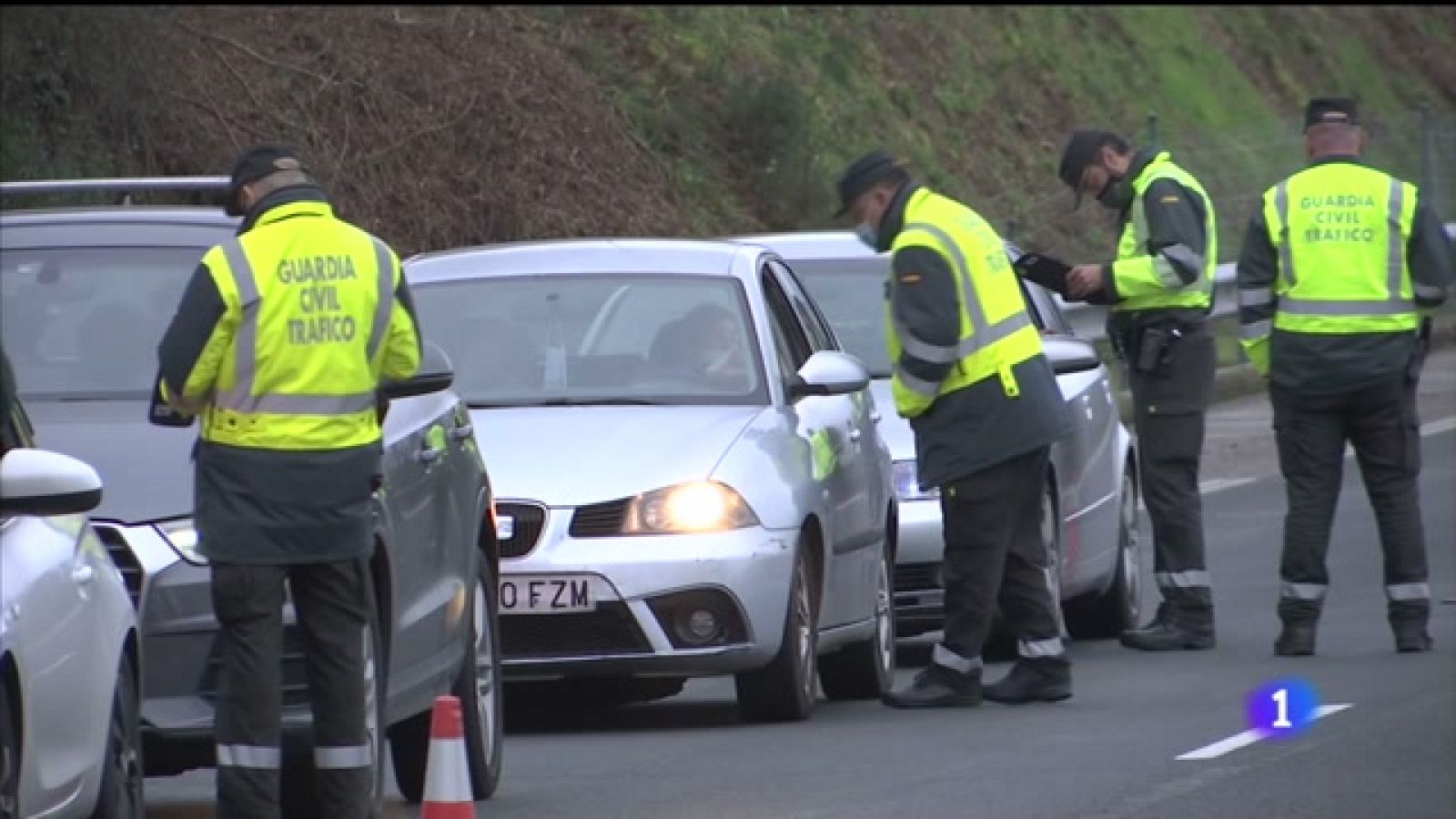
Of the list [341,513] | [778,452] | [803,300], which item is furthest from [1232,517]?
[341,513]

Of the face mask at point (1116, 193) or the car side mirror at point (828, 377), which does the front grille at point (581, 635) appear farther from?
the face mask at point (1116, 193)

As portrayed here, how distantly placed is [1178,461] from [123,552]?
6428 mm

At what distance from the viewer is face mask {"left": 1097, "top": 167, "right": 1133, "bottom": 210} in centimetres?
1407

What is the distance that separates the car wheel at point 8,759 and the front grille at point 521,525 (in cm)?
447

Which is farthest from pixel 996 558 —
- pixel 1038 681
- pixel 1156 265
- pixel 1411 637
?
pixel 1156 265

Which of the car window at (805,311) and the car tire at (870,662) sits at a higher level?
the car window at (805,311)

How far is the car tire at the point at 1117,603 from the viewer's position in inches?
587

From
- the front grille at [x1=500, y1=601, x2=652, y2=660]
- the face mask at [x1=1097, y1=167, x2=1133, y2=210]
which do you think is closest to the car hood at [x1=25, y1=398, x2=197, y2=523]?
the front grille at [x1=500, y1=601, x2=652, y2=660]

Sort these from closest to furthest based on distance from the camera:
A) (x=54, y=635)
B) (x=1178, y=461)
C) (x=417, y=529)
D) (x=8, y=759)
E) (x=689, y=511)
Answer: (x=8, y=759), (x=54, y=635), (x=417, y=529), (x=689, y=511), (x=1178, y=461)

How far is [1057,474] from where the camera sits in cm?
1396

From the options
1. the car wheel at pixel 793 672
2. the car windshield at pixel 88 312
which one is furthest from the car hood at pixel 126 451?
the car wheel at pixel 793 672

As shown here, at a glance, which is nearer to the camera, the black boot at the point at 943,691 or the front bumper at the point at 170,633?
the front bumper at the point at 170,633

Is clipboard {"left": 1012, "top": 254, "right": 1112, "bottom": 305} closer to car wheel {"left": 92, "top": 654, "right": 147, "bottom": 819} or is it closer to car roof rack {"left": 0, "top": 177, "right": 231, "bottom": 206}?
car roof rack {"left": 0, "top": 177, "right": 231, "bottom": 206}

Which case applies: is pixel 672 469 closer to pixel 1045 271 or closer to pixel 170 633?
pixel 1045 271
